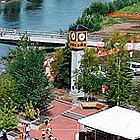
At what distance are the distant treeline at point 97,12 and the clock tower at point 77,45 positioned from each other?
101ft

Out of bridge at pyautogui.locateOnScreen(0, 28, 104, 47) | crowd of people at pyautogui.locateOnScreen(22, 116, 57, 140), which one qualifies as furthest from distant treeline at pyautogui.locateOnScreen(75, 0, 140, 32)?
crowd of people at pyautogui.locateOnScreen(22, 116, 57, 140)

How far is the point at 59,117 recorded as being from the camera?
25.6 m

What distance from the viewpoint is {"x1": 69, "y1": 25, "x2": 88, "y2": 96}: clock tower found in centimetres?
2944

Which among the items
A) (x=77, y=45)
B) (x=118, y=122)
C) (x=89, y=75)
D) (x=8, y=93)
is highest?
(x=77, y=45)

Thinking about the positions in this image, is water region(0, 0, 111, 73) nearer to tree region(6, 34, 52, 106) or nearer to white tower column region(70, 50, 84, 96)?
white tower column region(70, 50, 84, 96)

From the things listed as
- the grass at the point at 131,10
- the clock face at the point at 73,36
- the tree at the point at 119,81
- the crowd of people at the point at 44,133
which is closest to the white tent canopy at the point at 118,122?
the crowd of people at the point at 44,133

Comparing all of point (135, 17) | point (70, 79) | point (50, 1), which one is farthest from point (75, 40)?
point (50, 1)

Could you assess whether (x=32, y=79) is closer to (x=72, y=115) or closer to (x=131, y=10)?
(x=72, y=115)

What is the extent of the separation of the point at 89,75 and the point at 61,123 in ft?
15.2

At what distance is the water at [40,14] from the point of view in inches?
2761

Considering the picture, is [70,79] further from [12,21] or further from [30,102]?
[12,21]

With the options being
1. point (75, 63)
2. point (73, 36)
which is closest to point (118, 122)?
point (75, 63)

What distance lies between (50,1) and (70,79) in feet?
269

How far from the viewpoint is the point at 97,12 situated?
73000mm
